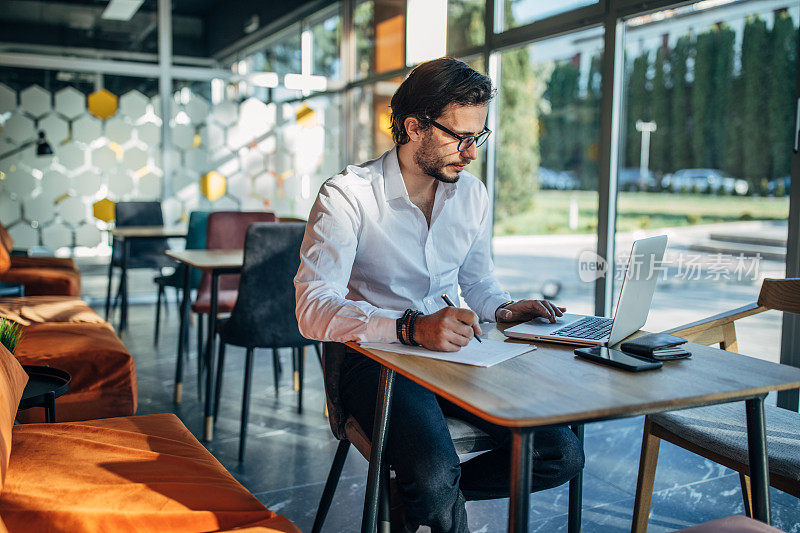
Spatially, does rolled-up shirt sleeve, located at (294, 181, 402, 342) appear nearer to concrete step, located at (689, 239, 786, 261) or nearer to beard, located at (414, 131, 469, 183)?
beard, located at (414, 131, 469, 183)

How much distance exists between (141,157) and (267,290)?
398 centimetres

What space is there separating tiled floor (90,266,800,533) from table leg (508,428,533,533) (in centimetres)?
130

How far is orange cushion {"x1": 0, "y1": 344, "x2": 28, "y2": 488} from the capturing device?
1424 mm

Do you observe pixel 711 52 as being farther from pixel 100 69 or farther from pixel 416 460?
pixel 416 460

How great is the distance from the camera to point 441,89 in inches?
71.4

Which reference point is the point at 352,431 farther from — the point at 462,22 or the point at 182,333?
the point at 462,22

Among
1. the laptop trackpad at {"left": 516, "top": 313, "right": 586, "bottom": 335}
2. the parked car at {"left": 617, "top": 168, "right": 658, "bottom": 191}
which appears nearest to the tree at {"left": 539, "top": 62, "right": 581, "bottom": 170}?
the parked car at {"left": 617, "top": 168, "right": 658, "bottom": 191}

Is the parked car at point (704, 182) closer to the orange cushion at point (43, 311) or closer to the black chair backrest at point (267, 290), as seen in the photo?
the black chair backrest at point (267, 290)

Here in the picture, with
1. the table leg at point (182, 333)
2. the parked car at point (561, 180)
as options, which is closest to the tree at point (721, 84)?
the parked car at point (561, 180)

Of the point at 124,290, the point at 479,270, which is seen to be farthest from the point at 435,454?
the point at 124,290

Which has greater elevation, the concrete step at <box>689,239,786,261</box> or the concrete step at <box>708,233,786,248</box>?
the concrete step at <box>708,233,786,248</box>

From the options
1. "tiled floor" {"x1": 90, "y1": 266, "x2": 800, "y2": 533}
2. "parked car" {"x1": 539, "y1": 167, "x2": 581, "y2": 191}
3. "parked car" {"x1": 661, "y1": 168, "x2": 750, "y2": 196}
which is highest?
"parked car" {"x1": 539, "y1": 167, "x2": 581, "y2": 191}

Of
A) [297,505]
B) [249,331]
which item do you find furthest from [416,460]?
[249,331]

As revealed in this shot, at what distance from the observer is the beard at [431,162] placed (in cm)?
188
